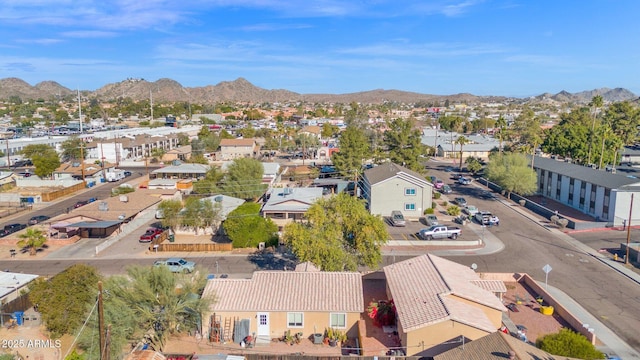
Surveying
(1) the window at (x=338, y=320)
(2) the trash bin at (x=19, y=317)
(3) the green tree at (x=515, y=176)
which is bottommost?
(2) the trash bin at (x=19, y=317)

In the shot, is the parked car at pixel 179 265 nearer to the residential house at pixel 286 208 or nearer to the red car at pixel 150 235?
the red car at pixel 150 235

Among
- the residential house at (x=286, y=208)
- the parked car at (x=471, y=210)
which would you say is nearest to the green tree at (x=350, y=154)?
the parked car at (x=471, y=210)

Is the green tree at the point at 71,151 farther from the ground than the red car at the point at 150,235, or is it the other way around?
the green tree at the point at 71,151

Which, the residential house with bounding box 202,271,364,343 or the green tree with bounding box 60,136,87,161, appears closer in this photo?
the residential house with bounding box 202,271,364,343

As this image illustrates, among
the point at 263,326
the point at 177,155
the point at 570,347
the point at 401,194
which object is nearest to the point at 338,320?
the point at 263,326

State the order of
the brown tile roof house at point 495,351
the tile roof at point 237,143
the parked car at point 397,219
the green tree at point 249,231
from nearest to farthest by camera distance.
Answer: the brown tile roof house at point 495,351, the green tree at point 249,231, the parked car at point 397,219, the tile roof at point 237,143

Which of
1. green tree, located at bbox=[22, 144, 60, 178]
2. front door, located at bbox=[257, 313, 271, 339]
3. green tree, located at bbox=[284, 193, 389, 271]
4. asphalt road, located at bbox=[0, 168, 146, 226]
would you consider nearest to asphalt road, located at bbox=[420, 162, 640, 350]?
green tree, located at bbox=[284, 193, 389, 271]

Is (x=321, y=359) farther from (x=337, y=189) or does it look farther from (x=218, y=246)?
(x=337, y=189)

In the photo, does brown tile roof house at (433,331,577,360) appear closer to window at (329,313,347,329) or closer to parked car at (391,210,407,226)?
window at (329,313,347,329)
